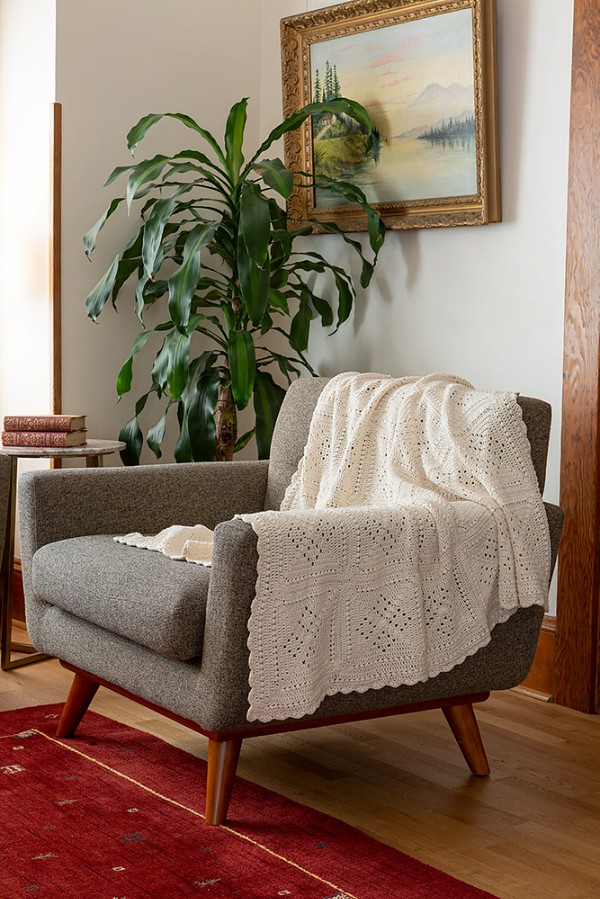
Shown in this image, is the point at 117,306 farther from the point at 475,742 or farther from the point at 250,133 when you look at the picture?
the point at 475,742

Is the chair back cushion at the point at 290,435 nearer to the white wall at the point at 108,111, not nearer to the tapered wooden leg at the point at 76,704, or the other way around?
the tapered wooden leg at the point at 76,704

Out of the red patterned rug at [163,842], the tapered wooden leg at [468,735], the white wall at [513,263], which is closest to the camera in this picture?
the red patterned rug at [163,842]

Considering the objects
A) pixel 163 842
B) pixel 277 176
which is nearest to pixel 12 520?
pixel 277 176

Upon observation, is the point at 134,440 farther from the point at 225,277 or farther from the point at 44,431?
the point at 225,277

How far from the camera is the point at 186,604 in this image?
213 cm

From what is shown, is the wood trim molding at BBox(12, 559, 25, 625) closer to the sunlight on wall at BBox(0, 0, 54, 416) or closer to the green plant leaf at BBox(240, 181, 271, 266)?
the sunlight on wall at BBox(0, 0, 54, 416)

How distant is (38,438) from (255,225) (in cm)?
88

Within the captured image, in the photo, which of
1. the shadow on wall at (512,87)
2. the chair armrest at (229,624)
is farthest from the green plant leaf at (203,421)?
the chair armrest at (229,624)

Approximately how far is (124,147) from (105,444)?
1027 millimetres

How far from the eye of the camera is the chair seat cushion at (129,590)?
2.14 metres

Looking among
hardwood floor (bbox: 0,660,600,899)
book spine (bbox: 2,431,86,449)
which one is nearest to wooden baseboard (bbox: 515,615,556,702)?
hardwood floor (bbox: 0,660,600,899)

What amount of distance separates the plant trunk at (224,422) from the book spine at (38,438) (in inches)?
16.8

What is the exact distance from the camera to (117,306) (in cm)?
386

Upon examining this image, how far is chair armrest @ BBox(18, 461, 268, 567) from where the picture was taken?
105 inches
